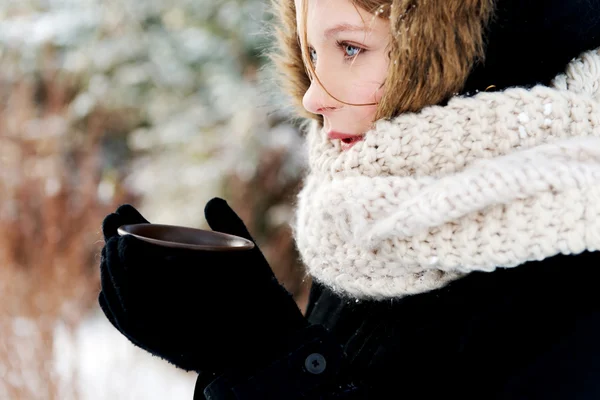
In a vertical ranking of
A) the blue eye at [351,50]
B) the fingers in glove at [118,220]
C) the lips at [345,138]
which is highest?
the blue eye at [351,50]

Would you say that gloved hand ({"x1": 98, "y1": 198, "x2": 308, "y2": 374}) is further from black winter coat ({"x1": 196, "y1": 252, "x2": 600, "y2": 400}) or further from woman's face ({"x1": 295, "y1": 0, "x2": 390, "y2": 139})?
woman's face ({"x1": 295, "y1": 0, "x2": 390, "y2": 139})

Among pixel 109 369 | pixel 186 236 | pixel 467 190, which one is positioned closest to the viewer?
pixel 467 190

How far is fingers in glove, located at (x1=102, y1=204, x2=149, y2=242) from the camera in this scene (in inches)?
34.0

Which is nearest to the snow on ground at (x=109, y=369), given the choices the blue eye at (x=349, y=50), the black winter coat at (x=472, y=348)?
the black winter coat at (x=472, y=348)

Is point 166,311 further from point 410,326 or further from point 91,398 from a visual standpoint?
point 91,398

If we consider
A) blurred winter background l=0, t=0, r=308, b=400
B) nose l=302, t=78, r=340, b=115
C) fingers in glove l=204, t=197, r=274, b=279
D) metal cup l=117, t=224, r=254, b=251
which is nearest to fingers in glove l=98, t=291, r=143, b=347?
metal cup l=117, t=224, r=254, b=251

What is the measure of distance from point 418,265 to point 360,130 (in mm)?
231

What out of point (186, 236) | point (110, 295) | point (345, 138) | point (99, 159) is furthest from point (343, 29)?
point (99, 159)

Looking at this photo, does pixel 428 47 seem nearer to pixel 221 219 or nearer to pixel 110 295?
pixel 221 219

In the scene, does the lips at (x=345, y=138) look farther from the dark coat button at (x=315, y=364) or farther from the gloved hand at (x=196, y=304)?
the dark coat button at (x=315, y=364)

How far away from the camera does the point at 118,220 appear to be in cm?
88

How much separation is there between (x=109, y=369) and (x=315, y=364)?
2.08m

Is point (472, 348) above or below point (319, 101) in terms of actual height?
below

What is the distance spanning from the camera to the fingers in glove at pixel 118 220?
865 millimetres
